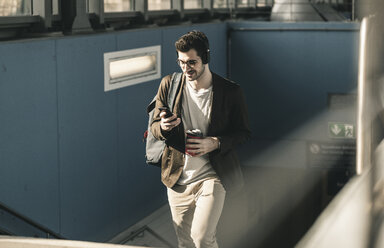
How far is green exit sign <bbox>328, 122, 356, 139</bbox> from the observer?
33.9 ft

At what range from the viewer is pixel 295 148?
10.4 meters

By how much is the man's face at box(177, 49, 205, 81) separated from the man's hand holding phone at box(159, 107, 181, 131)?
9.8 inches

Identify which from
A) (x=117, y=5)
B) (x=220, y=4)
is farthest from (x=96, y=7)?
(x=220, y=4)

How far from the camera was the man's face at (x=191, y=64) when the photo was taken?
3692 mm

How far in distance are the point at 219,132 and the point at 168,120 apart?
1.26 ft

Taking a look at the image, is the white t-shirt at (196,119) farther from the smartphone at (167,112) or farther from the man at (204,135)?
the smartphone at (167,112)

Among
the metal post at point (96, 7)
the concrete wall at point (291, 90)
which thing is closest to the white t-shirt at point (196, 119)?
the metal post at point (96, 7)

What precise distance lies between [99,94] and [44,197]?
1284mm

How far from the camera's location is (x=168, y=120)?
353 centimetres

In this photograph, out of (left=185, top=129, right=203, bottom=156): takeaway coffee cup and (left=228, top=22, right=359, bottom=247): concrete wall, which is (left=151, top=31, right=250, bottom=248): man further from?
(left=228, top=22, right=359, bottom=247): concrete wall

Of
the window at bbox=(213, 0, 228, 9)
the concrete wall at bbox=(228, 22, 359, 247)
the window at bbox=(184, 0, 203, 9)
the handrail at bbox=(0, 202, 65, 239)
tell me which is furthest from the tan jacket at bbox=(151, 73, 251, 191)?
the window at bbox=(213, 0, 228, 9)

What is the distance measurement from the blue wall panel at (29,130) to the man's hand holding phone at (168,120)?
2112 millimetres

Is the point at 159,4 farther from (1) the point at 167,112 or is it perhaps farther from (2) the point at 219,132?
(1) the point at 167,112

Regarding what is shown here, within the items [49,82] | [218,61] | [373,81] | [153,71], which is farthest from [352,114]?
[373,81]
